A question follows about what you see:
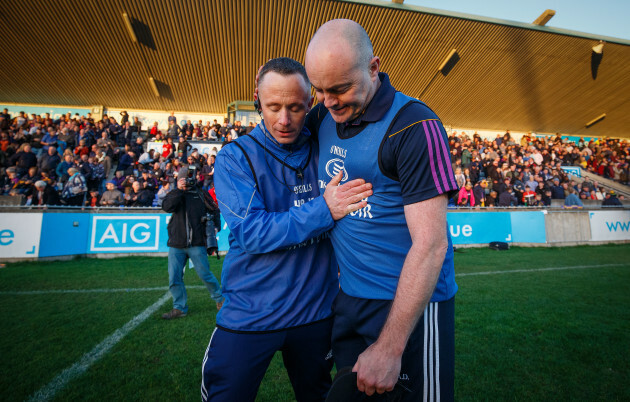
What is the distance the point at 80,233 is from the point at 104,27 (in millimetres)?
14990

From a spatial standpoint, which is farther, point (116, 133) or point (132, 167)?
point (116, 133)

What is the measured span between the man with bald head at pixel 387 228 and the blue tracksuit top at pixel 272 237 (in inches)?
7.0

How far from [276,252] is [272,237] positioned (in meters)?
0.26

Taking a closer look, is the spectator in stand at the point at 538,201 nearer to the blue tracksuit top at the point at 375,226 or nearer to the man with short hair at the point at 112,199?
the blue tracksuit top at the point at 375,226

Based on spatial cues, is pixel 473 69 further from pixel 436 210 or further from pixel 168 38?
pixel 436 210

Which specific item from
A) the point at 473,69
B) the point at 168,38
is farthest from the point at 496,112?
the point at 168,38

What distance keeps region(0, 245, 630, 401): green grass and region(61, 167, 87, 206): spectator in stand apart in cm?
436

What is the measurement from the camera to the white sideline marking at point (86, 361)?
2945 mm

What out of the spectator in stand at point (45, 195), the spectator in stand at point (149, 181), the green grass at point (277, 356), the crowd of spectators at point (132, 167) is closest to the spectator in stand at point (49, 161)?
the crowd of spectators at point (132, 167)

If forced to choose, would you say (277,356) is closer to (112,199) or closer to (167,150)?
(112,199)

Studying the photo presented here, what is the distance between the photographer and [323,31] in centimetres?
145

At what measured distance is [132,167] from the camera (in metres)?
14.3

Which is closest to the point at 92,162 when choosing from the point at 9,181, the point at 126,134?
the point at 9,181

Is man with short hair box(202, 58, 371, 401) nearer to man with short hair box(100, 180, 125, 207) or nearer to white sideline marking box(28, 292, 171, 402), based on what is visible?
white sideline marking box(28, 292, 171, 402)
